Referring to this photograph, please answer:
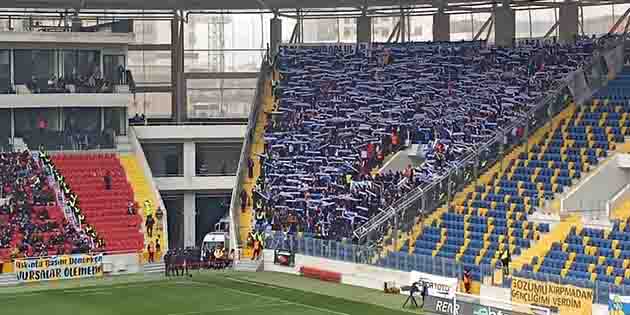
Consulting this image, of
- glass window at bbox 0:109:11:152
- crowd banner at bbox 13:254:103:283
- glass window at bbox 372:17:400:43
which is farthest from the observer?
glass window at bbox 372:17:400:43

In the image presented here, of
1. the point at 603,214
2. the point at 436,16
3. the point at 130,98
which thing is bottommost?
the point at 603,214

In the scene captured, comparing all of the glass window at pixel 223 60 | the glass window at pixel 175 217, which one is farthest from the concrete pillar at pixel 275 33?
the glass window at pixel 175 217

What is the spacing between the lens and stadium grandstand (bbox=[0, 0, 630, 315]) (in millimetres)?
40625

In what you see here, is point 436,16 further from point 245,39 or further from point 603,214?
point 603,214

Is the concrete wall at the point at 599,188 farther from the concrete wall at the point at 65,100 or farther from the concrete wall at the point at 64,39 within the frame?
the concrete wall at the point at 64,39

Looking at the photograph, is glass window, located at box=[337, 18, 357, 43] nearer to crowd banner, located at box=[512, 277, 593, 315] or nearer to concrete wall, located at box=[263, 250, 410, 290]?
concrete wall, located at box=[263, 250, 410, 290]

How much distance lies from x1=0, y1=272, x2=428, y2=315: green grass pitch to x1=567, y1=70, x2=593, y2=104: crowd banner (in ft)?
34.9

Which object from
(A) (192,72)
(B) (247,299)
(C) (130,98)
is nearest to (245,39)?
(A) (192,72)

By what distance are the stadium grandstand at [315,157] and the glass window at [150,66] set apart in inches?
2.5

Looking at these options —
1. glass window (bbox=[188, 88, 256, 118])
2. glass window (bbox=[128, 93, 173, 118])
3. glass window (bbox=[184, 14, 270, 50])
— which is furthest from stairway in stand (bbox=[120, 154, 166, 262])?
glass window (bbox=[184, 14, 270, 50])

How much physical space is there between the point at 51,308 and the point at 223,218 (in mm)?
17999

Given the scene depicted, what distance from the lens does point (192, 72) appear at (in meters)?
62.0

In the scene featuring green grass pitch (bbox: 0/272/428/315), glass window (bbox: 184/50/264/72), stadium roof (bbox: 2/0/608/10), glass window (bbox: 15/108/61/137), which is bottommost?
green grass pitch (bbox: 0/272/428/315)

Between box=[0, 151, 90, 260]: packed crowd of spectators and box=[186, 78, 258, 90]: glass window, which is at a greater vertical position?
box=[186, 78, 258, 90]: glass window
